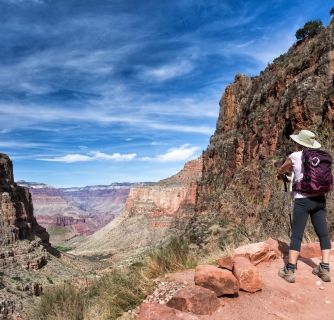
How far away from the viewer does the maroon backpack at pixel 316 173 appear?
486 centimetres

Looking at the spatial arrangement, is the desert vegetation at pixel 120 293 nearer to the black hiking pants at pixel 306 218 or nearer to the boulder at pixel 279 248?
the boulder at pixel 279 248

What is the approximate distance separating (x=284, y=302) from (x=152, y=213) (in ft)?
339

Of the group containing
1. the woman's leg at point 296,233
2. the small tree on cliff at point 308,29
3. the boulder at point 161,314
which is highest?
the small tree on cliff at point 308,29

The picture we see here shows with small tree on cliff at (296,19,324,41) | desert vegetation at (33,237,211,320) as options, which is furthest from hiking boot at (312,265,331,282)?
small tree on cliff at (296,19,324,41)

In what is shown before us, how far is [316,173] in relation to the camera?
4.90 metres

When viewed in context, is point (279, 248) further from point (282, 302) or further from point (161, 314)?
point (161, 314)

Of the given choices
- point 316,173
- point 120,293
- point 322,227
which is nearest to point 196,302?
point 120,293

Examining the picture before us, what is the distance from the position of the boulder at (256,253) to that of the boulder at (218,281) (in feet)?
4.08

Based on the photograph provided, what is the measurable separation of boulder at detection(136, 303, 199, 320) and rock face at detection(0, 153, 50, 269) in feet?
142

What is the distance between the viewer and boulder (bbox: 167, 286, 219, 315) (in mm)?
4129

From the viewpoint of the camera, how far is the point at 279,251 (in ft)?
21.5

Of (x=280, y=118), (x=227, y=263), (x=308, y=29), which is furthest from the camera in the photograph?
(x=308, y=29)

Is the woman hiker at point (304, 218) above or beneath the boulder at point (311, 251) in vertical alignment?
above

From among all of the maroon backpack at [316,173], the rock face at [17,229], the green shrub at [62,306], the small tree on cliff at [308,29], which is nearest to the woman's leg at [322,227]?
the maroon backpack at [316,173]
